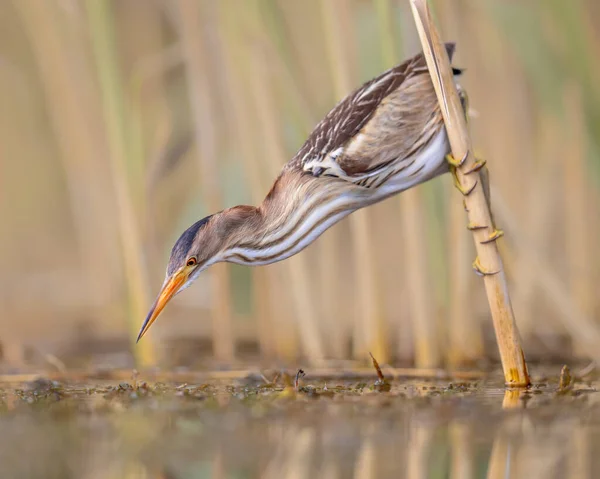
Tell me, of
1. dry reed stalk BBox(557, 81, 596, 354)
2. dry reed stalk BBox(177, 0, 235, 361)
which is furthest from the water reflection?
dry reed stalk BBox(557, 81, 596, 354)

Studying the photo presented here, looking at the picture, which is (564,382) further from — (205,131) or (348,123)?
(205,131)

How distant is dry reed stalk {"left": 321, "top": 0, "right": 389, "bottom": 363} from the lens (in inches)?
143

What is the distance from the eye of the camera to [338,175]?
304cm

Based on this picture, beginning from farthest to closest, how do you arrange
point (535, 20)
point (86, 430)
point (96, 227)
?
point (96, 227)
point (535, 20)
point (86, 430)

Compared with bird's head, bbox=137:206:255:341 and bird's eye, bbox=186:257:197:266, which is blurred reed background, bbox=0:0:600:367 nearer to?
bird's head, bbox=137:206:255:341

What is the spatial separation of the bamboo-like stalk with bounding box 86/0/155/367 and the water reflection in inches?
37.1

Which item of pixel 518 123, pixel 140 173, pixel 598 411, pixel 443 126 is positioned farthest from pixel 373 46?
pixel 598 411

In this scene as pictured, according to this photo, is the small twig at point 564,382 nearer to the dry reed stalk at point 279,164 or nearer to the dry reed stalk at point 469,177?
the dry reed stalk at point 469,177

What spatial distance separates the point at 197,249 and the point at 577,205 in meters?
2.16

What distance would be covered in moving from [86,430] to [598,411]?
137cm

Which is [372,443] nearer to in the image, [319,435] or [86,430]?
[319,435]

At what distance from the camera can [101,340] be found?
4840 mm

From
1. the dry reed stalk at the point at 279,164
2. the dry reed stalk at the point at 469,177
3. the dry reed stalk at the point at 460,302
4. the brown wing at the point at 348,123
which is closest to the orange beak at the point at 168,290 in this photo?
the brown wing at the point at 348,123

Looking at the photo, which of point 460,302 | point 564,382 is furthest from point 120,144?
point 564,382
